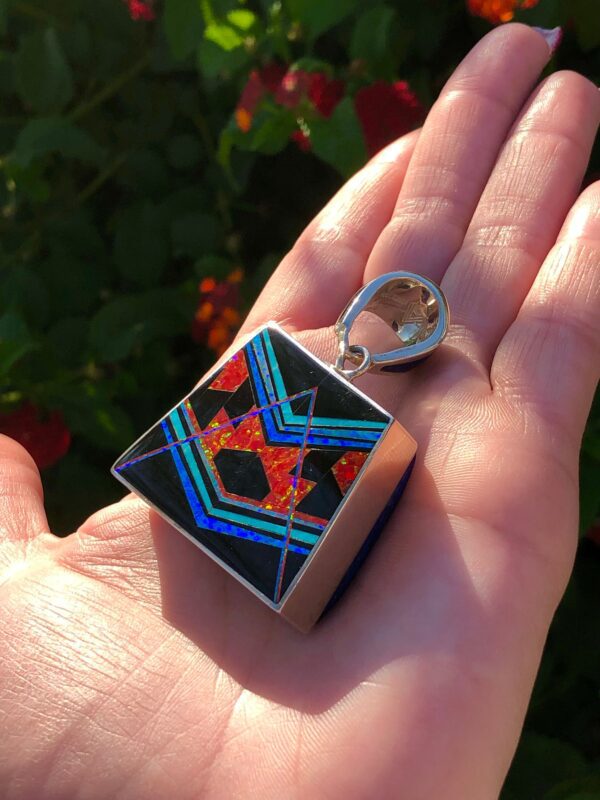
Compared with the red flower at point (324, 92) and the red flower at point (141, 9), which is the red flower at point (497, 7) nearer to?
the red flower at point (324, 92)

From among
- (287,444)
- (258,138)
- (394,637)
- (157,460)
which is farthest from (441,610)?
(258,138)

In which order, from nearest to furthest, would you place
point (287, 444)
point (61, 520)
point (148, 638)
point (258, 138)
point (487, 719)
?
point (487, 719), point (148, 638), point (287, 444), point (258, 138), point (61, 520)

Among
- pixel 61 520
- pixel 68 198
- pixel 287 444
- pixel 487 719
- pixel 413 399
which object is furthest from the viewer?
pixel 68 198

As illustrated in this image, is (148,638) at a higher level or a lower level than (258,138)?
lower

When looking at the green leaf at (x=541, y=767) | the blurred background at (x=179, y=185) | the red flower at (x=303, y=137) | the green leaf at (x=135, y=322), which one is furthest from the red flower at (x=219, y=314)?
the green leaf at (x=541, y=767)

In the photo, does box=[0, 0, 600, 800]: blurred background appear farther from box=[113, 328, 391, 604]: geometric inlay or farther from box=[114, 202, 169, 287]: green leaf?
box=[113, 328, 391, 604]: geometric inlay

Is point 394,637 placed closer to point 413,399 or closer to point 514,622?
point 514,622
